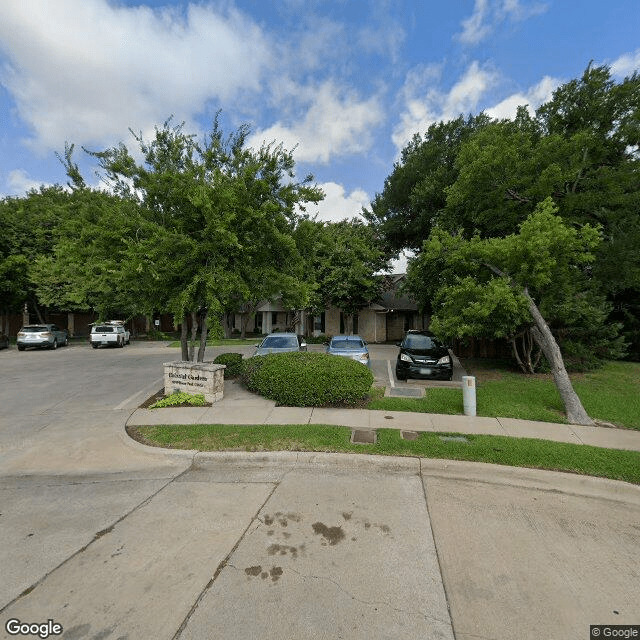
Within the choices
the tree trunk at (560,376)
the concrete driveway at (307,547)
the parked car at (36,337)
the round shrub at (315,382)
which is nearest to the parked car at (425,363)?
the tree trunk at (560,376)

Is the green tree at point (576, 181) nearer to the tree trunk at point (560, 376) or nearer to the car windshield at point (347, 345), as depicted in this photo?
the tree trunk at point (560, 376)

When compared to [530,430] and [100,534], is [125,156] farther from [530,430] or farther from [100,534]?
[530,430]

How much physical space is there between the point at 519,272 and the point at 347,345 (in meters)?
5.75

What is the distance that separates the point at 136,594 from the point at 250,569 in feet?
2.99

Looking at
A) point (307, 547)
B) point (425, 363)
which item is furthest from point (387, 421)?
point (425, 363)

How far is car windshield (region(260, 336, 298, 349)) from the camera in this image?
1188 centimetres

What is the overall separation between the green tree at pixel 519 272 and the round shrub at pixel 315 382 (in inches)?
105

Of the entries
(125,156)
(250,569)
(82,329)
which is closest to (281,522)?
(250,569)

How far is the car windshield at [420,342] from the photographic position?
12.1 metres

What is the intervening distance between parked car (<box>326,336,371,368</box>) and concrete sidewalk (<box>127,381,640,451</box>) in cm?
351

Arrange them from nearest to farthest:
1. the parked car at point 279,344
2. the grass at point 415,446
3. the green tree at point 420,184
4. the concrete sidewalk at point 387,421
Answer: the grass at point 415,446 < the concrete sidewalk at point 387,421 < the parked car at point 279,344 < the green tree at point 420,184

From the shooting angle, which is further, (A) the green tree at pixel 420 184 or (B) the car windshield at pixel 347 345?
(A) the green tree at pixel 420 184

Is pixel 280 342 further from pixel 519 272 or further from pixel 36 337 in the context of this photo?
pixel 36 337

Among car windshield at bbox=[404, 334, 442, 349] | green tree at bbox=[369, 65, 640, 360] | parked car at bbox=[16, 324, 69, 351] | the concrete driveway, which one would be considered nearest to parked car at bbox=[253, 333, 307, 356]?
car windshield at bbox=[404, 334, 442, 349]
